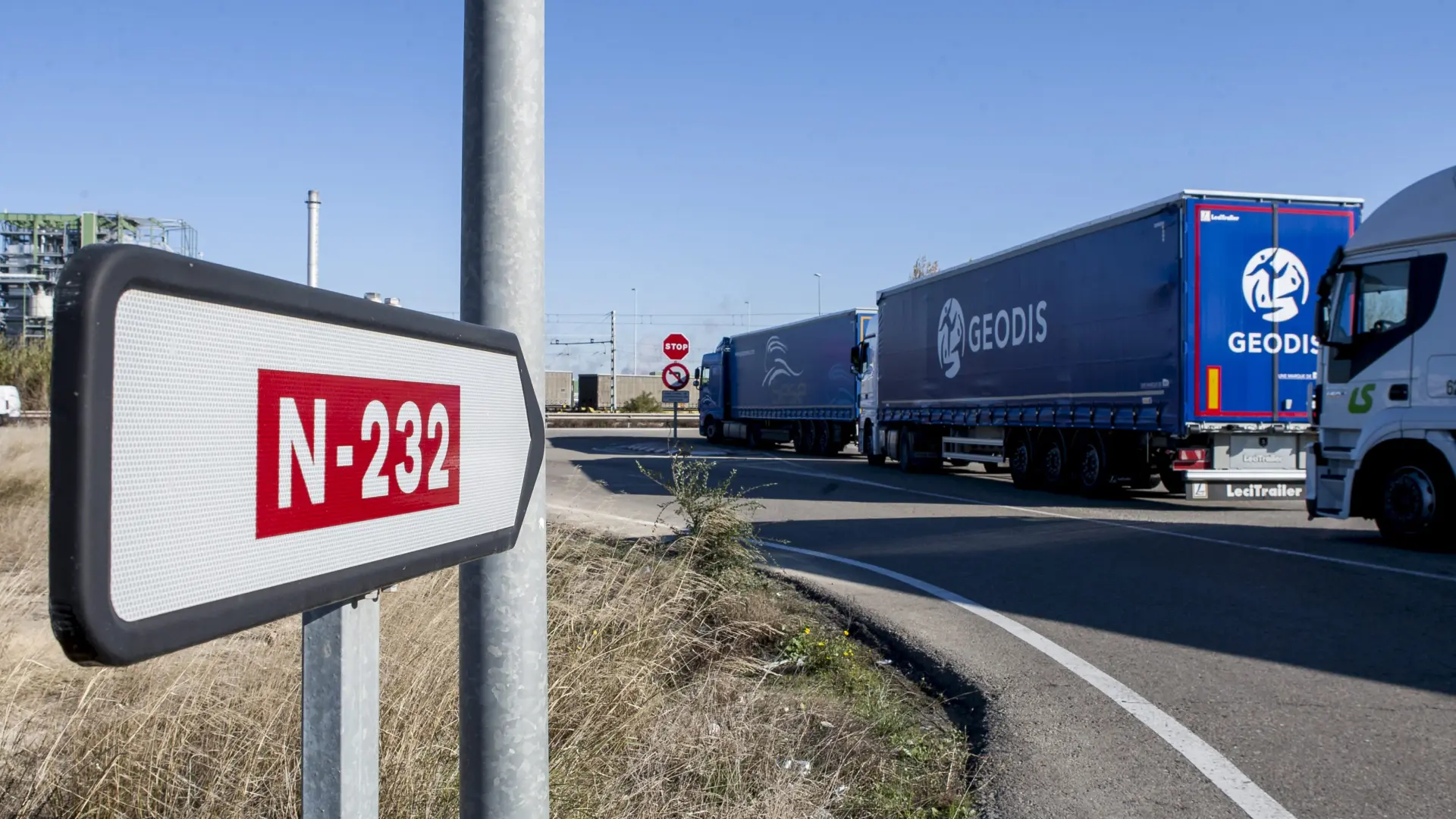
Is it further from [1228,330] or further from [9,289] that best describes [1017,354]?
[9,289]

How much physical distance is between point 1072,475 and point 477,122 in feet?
52.1

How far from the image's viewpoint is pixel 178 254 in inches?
35.1

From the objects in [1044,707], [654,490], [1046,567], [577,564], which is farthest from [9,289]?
[1044,707]

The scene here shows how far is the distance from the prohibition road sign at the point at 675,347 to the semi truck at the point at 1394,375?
80.7 ft

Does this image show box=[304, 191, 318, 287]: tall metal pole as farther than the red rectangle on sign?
Yes

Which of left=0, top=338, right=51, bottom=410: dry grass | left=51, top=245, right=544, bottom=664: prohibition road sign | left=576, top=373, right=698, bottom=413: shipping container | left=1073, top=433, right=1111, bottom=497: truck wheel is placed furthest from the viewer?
left=576, top=373, right=698, bottom=413: shipping container

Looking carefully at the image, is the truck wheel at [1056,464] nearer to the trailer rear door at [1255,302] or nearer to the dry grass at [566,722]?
the trailer rear door at [1255,302]

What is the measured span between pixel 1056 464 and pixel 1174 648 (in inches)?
428

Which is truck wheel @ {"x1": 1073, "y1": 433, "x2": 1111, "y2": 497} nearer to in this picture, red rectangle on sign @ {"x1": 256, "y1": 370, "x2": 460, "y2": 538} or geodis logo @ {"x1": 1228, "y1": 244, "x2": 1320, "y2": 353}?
geodis logo @ {"x1": 1228, "y1": 244, "x2": 1320, "y2": 353}

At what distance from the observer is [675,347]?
35.0m

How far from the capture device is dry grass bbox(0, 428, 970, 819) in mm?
3094

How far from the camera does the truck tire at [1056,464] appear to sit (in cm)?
1648

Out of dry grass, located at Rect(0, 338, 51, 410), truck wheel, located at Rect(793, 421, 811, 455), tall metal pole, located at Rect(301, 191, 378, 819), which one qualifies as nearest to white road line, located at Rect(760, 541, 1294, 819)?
tall metal pole, located at Rect(301, 191, 378, 819)

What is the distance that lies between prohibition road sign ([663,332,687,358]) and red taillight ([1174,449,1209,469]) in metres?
21.6
